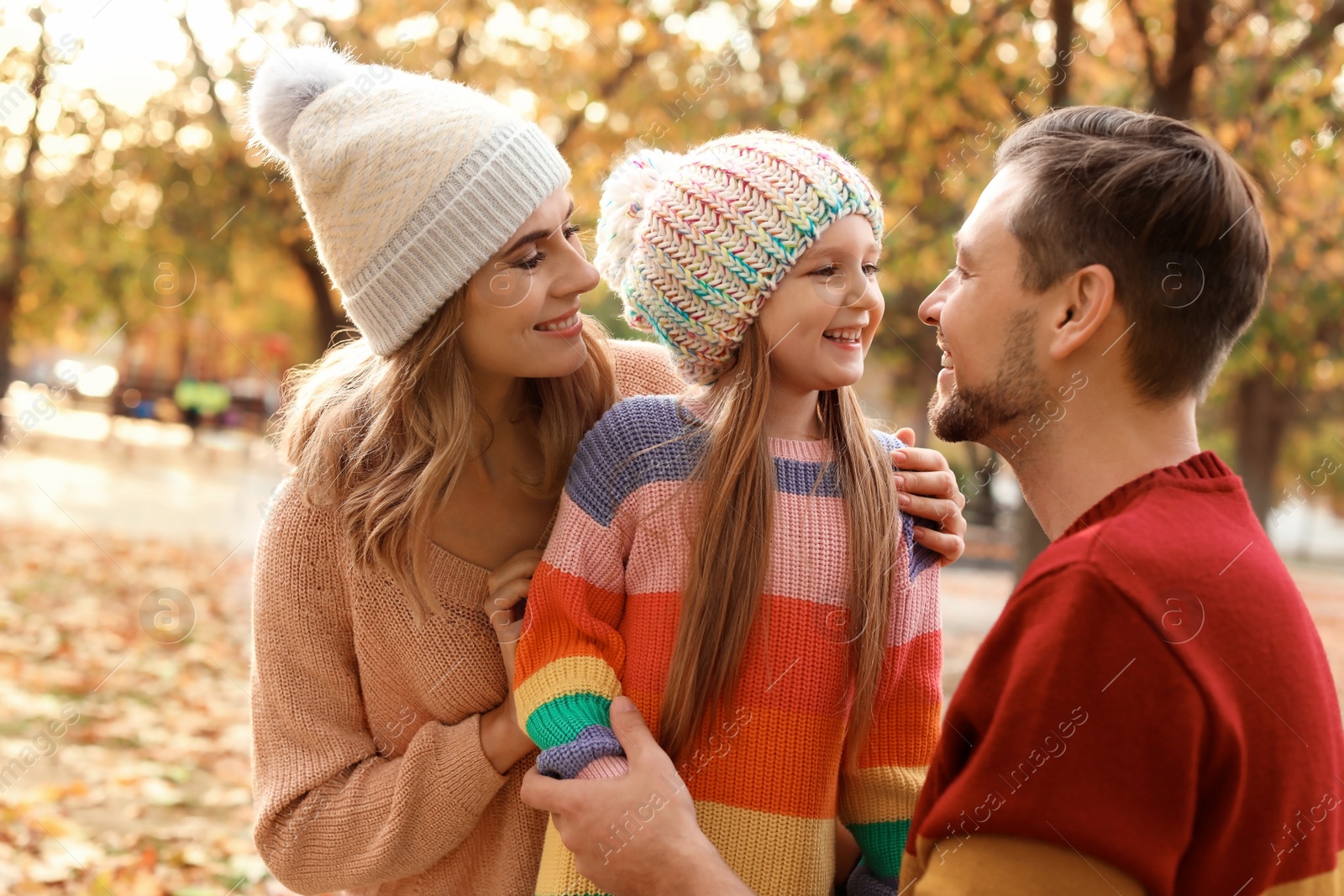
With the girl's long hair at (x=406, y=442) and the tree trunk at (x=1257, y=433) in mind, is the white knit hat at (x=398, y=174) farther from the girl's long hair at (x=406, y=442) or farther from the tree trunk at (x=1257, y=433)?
the tree trunk at (x=1257, y=433)

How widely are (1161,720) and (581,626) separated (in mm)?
1115

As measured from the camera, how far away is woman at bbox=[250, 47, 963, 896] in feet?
7.98

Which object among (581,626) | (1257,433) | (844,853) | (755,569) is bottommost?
(1257,433)

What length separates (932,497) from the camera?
96.8 inches

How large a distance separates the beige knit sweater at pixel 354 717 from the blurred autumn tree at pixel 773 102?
249 centimetres

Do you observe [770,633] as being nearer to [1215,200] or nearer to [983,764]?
[983,764]

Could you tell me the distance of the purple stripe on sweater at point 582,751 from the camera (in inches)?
83.0

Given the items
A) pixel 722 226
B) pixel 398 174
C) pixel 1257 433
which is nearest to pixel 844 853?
pixel 722 226

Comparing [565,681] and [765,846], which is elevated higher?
[565,681]

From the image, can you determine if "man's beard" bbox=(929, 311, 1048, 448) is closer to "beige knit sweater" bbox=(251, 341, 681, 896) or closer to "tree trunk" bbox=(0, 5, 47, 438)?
"beige knit sweater" bbox=(251, 341, 681, 896)

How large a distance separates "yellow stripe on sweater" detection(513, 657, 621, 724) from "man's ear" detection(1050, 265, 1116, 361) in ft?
3.48

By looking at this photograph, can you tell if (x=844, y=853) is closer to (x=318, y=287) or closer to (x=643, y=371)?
(x=643, y=371)

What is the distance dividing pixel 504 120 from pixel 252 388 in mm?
30559

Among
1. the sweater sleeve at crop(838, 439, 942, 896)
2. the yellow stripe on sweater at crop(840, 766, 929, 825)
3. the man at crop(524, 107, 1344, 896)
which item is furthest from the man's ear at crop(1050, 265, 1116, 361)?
the yellow stripe on sweater at crop(840, 766, 929, 825)
